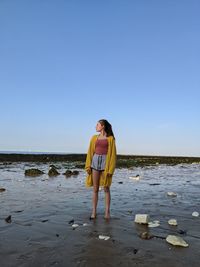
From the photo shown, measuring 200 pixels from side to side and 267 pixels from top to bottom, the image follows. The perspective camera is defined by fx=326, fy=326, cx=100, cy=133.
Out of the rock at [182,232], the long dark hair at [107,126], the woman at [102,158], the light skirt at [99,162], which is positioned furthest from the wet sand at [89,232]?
the long dark hair at [107,126]

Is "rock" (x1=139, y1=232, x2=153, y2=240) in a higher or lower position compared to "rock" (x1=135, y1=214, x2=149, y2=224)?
lower

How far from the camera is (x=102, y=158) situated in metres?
8.16

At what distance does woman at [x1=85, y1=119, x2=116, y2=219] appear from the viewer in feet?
26.3

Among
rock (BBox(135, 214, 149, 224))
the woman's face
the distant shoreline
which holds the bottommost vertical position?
rock (BBox(135, 214, 149, 224))

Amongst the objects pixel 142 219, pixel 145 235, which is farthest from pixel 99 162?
pixel 145 235

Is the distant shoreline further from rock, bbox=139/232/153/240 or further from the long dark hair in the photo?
rock, bbox=139/232/153/240

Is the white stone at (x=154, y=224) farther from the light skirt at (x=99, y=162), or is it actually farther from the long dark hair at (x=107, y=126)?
the long dark hair at (x=107, y=126)

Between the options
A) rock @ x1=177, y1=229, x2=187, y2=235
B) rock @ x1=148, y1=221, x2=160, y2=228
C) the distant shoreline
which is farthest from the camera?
the distant shoreline

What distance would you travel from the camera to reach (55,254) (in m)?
4.87

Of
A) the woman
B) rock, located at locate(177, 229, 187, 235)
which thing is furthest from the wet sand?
the woman

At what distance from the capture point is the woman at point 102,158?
26.3ft

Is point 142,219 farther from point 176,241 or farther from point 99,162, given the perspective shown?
point 99,162

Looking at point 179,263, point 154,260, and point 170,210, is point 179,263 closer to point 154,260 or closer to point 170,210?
point 154,260

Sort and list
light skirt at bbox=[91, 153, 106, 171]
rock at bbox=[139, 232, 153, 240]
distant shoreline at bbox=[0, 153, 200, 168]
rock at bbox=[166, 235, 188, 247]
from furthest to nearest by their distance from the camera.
Answer: 1. distant shoreline at bbox=[0, 153, 200, 168]
2. light skirt at bbox=[91, 153, 106, 171]
3. rock at bbox=[139, 232, 153, 240]
4. rock at bbox=[166, 235, 188, 247]
